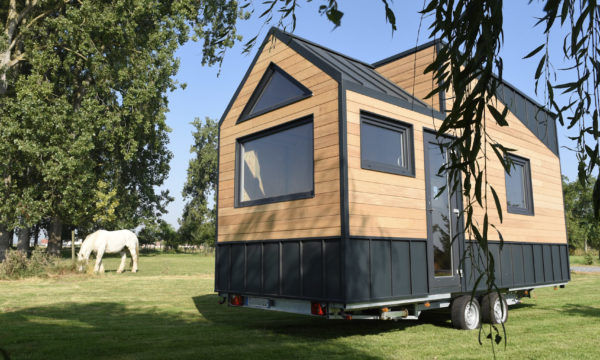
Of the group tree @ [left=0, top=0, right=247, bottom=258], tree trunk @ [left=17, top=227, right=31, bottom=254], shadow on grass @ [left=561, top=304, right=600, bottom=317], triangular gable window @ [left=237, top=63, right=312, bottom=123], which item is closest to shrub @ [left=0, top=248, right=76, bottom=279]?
tree @ [left=0, top=0, right=247, bottom=258]

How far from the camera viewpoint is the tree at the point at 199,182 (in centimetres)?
5744

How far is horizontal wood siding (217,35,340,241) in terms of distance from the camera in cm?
632

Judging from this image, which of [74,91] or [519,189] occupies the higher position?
[74,91]

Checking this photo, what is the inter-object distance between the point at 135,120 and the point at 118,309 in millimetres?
17347

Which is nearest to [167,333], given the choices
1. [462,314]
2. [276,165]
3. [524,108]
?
[276,165]

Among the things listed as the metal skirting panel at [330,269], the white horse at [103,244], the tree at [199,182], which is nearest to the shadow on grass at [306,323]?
the metal skirting panel at [330,269]

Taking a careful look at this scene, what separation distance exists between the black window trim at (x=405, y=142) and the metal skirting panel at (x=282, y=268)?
1332mm

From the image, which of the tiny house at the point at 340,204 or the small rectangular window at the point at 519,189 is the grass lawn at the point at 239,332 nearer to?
the tiny house at the point at 340,204

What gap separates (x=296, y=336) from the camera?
6.94 meters

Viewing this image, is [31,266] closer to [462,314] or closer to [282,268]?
[282,268]

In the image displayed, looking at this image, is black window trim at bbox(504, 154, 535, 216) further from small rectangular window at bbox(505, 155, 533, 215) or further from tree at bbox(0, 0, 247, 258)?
tree at bbox(0, 0, 247, 258)

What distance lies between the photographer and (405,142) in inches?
287

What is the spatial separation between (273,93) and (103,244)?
1382 cm

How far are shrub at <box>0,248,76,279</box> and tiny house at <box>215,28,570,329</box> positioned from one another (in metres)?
11.9
